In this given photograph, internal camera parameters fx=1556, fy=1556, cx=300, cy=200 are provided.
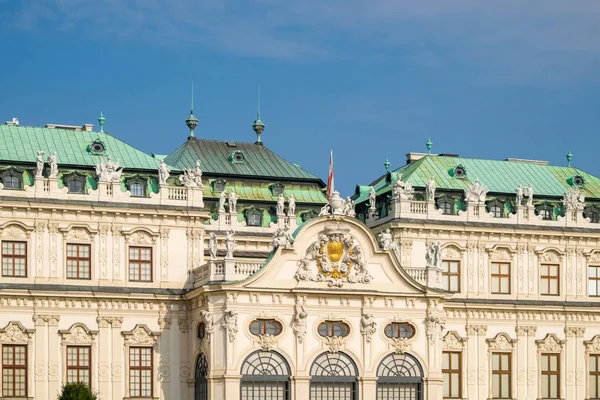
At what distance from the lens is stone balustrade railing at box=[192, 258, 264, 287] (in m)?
79.3

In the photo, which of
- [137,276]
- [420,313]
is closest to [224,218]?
[137,276]

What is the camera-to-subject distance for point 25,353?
79.6 m

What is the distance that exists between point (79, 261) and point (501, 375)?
81.2 ft

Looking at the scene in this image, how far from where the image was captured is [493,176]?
303ft

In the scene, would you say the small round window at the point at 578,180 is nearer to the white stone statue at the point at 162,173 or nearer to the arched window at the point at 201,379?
the white stone statue at the point at 162,173

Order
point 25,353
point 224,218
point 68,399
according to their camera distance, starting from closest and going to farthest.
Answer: point 68,399, point 25,353, point 224,218

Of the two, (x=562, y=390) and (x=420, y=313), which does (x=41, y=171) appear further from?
(x=562, y=390)

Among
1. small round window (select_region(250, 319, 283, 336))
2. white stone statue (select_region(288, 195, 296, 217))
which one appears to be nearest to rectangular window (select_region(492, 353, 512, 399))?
white stone statue (select_region(288, 195, 296, 217))

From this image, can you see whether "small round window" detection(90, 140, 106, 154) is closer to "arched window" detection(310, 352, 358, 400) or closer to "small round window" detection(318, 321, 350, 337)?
"small round window" detection(318, 321, 350, 337)

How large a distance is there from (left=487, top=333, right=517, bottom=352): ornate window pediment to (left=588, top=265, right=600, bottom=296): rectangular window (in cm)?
614

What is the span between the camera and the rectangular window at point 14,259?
80000mm

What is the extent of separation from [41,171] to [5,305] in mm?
7154

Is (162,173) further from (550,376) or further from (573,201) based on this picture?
(550,376)

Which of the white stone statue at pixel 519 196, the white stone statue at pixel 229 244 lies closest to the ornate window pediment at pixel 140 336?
the white stone statue at pixel 229 244
